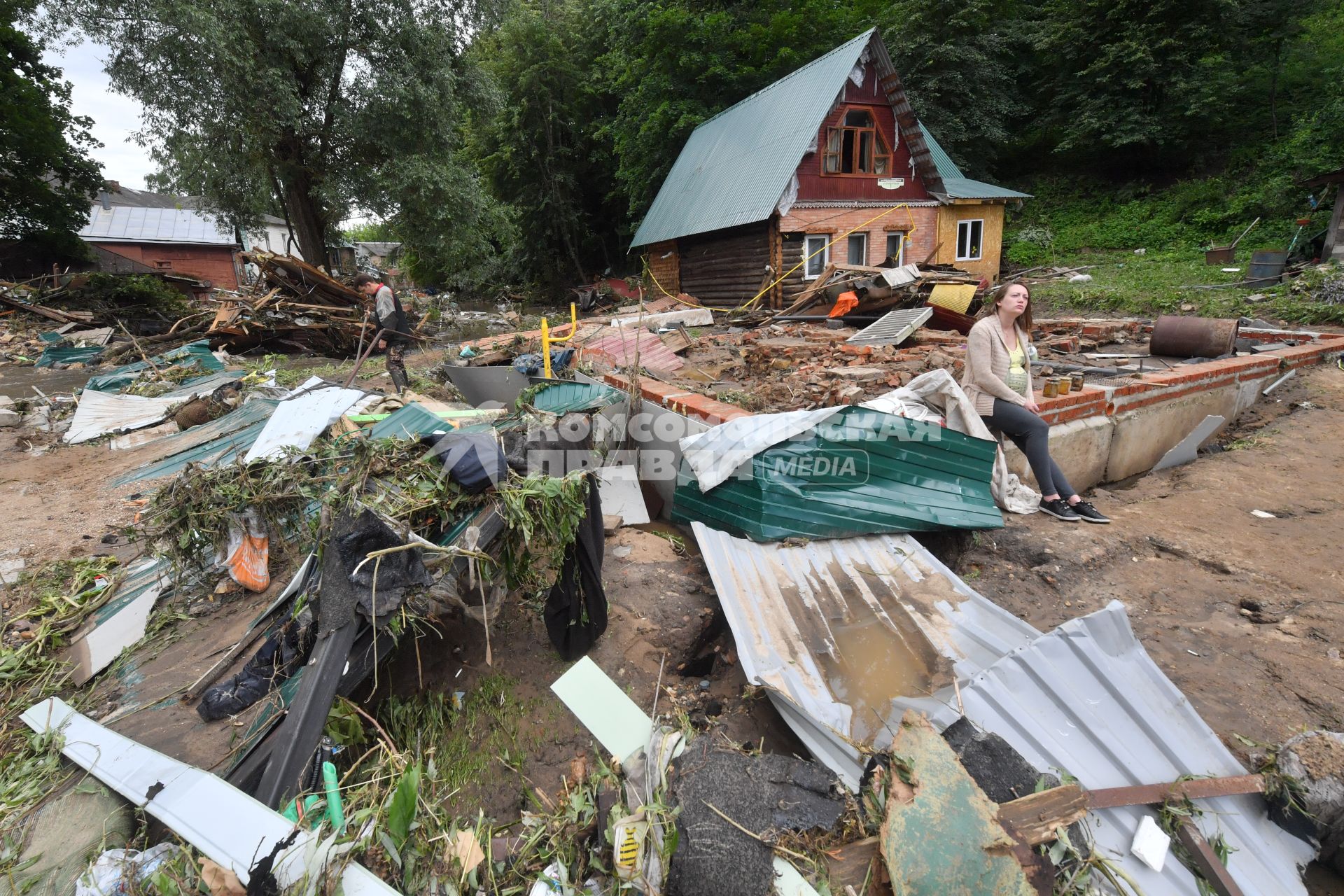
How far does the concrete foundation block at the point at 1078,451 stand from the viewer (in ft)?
13.2

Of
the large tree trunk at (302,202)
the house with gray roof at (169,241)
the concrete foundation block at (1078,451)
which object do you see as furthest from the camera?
the house with gray roof at (169,241)

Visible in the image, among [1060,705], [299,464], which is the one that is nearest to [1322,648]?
[1060,705]

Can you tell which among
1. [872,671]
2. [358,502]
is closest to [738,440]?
[872,671]

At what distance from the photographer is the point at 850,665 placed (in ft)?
8.00

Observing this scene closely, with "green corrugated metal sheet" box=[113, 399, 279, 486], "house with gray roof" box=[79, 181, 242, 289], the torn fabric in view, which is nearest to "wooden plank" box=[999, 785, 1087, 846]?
the torn fabric

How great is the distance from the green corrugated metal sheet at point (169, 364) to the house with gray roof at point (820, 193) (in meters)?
9.84

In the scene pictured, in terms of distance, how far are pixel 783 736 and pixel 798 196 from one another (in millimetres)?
12811

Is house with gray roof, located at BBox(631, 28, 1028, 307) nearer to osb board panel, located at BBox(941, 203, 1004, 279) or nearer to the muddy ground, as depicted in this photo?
osb board panel, located at BBox(941, 203, 1004, 279)

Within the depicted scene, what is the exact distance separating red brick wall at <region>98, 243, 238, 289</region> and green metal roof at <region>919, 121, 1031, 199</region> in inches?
1115

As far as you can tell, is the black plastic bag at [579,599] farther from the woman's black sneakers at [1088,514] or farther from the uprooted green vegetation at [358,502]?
the woman's black sneakers at [1088,514]

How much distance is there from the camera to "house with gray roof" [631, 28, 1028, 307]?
505 inches

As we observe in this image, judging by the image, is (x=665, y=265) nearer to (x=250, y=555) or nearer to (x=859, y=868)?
(x=250, y=555)

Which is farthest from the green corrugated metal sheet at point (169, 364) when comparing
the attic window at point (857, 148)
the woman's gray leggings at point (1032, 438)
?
the attic window at point (857, 148)

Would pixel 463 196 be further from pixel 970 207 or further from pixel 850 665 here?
pixel 850 665
